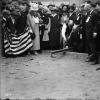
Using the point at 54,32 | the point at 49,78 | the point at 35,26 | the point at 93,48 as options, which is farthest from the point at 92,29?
the point at 54,32

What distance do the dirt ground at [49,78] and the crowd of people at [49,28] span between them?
46cm

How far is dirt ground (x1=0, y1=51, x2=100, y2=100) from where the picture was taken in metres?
7.60

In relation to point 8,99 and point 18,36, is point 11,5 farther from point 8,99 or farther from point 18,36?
point 8,99

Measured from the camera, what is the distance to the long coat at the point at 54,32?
14172mm

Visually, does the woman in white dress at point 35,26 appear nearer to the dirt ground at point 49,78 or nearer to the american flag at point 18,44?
the american flag at point 18,44

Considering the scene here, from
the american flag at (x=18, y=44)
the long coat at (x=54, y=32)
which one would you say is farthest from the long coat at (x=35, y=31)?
the long coat at (x=54, y=32)

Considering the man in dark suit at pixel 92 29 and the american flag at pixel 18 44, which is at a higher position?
the man in dark suit at pixel 92 29

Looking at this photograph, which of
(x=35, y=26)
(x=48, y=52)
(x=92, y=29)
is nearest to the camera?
(x=92, y=29)

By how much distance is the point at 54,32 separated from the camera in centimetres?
1430

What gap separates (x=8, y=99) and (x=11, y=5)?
6.61 meters

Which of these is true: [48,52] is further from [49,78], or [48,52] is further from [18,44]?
[49,78]

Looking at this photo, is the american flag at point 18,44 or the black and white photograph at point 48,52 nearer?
the black and white photograph at point 48,52

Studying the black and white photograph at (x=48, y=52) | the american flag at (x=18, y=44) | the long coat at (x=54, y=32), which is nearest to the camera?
the black and white photograph at (x=48, y=52)

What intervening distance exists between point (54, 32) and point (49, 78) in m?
5.19
